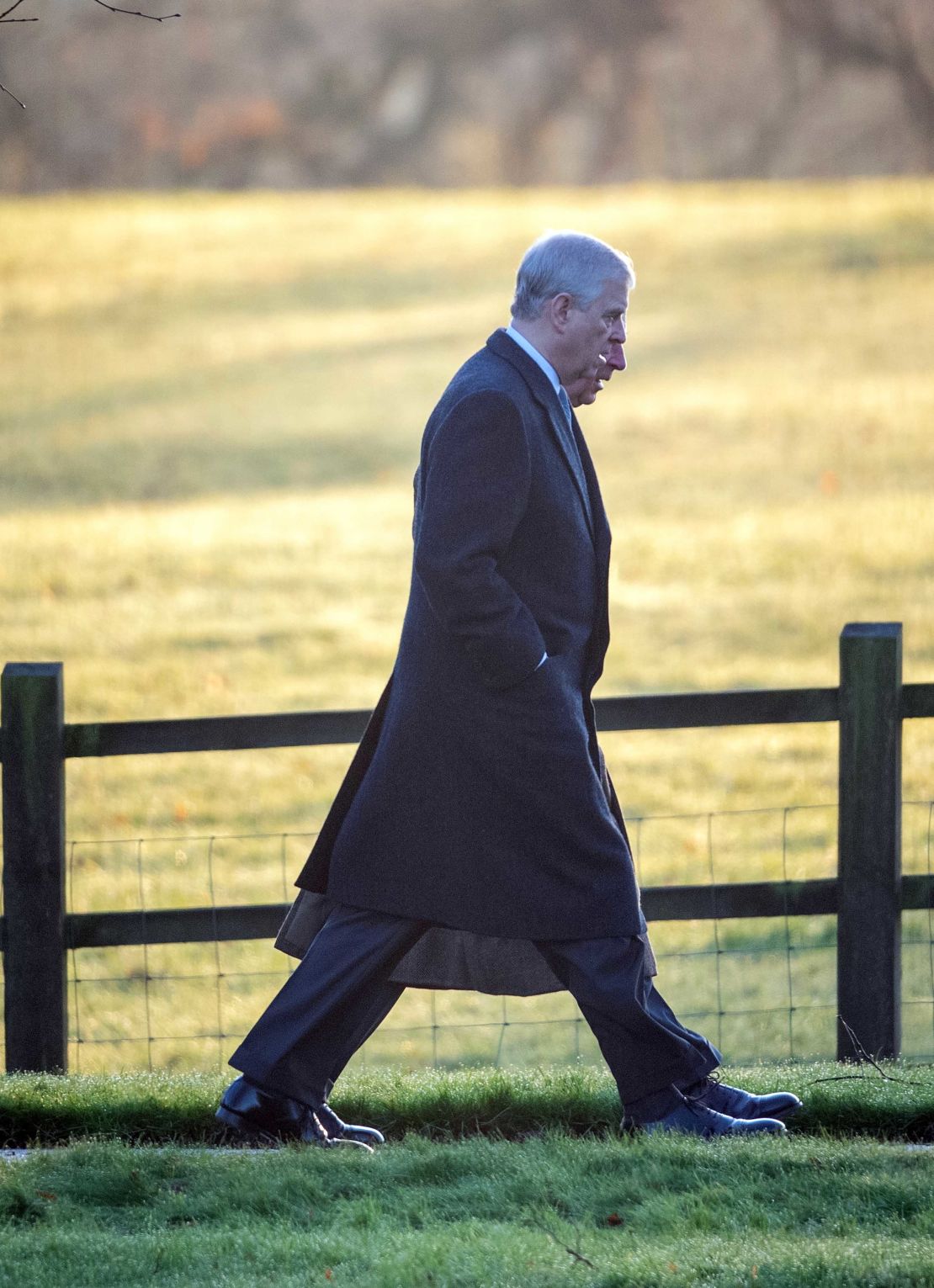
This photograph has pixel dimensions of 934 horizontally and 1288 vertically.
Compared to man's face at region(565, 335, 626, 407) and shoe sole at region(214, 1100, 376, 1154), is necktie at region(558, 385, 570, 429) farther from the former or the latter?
shoe sole at region(214, 1100, 376, 1154)

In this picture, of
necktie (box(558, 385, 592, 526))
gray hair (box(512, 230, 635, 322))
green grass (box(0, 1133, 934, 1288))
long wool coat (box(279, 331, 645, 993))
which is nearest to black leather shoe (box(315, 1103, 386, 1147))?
green grass (box(0, 1133, 934, 1288))

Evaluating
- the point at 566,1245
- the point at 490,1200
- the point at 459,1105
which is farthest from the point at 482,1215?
the point at 459,1105

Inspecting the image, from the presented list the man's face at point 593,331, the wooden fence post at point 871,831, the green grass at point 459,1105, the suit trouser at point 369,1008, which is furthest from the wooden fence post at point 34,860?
the wooden fence post at point 871,831

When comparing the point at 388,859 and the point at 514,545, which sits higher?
the point at 514,545

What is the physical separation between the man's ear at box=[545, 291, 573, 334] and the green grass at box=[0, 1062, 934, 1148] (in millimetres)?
1788

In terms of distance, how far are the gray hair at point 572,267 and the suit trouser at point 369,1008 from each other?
1.41 meters

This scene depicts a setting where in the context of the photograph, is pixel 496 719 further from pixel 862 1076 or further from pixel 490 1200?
pixel 862 1076

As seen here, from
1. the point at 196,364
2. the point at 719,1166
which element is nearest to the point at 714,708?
the point at 719,1166

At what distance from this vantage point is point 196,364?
28219mm

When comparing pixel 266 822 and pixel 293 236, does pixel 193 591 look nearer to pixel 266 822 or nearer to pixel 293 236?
pixel 266 822

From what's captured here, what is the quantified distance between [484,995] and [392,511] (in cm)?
1130

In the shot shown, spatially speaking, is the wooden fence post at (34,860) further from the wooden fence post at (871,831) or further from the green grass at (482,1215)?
the wooden fence post at (871,831)

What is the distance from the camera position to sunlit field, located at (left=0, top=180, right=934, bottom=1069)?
364 inches

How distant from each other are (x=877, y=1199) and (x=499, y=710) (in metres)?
1.25
